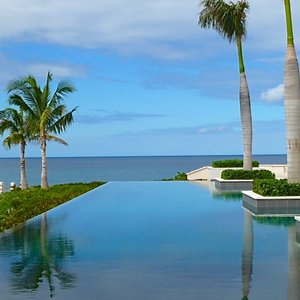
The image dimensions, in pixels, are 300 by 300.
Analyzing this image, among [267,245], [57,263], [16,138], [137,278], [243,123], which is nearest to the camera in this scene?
[137,278]

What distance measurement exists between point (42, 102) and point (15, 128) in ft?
9.16

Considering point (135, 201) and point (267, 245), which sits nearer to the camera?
point (267, 245)

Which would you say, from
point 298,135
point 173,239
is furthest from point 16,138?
point 173,239

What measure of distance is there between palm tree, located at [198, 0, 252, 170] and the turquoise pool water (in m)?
9.85

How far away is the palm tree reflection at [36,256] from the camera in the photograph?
22.7 ft

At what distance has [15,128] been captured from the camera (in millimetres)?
27188

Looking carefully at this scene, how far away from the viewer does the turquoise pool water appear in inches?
256

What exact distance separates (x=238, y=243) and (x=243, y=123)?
599 inches

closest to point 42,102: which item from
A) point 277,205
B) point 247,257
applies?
point 277,205

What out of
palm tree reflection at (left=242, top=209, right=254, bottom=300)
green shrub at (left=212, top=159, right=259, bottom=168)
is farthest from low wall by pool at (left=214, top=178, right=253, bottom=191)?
palm tree reflection at (left=242, top=209, right=254, bottom=300)

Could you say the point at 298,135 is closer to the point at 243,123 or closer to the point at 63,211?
the point at 63,211

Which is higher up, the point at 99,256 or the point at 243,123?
the point at 243,123

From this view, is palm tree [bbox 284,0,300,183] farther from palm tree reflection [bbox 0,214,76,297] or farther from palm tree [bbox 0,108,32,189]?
palm tree [bbox 0,108,32,189]

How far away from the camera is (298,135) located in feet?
49.2
